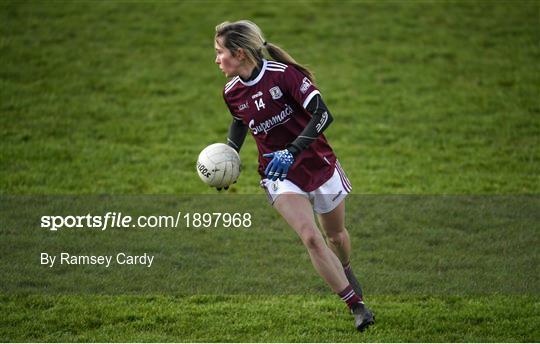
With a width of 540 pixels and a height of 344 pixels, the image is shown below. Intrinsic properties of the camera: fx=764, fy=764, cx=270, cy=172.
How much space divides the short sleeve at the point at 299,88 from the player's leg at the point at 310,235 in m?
0.74

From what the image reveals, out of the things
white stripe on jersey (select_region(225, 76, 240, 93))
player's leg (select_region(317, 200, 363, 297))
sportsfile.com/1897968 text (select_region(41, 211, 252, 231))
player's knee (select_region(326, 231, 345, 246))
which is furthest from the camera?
sportsfile.com/1897968 text (select_region(41, 211, 252, 231))

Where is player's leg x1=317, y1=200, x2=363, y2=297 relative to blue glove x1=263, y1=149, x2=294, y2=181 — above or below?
below

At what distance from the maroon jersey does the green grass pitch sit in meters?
1.31

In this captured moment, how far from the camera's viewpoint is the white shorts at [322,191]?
19.4 feet

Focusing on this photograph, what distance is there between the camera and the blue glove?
5613mm

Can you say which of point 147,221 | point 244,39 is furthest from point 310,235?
point 147,221

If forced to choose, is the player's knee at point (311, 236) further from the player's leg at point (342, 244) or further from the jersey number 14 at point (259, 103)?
the jersey number 14 at point (259, 103)

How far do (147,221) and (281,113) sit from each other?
348 centimetres

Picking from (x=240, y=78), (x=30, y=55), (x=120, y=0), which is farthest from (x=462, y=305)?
(x=120, y=0)

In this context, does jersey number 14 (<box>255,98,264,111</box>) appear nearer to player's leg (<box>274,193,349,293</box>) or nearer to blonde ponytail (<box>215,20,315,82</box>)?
blonde ponytail (<box>215,20,315,82</box>)

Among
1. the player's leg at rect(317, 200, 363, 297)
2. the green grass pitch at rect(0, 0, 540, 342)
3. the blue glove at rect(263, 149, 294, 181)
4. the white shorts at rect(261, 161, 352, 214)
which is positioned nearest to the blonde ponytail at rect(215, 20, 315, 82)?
the blue glove at rect(263, 149, 294, 181)

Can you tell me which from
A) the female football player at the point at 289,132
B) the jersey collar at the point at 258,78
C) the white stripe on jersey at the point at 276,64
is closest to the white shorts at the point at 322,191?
the female football player at the point at 289,132

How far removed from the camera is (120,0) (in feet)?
53.7

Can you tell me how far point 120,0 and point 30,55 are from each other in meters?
3.07
